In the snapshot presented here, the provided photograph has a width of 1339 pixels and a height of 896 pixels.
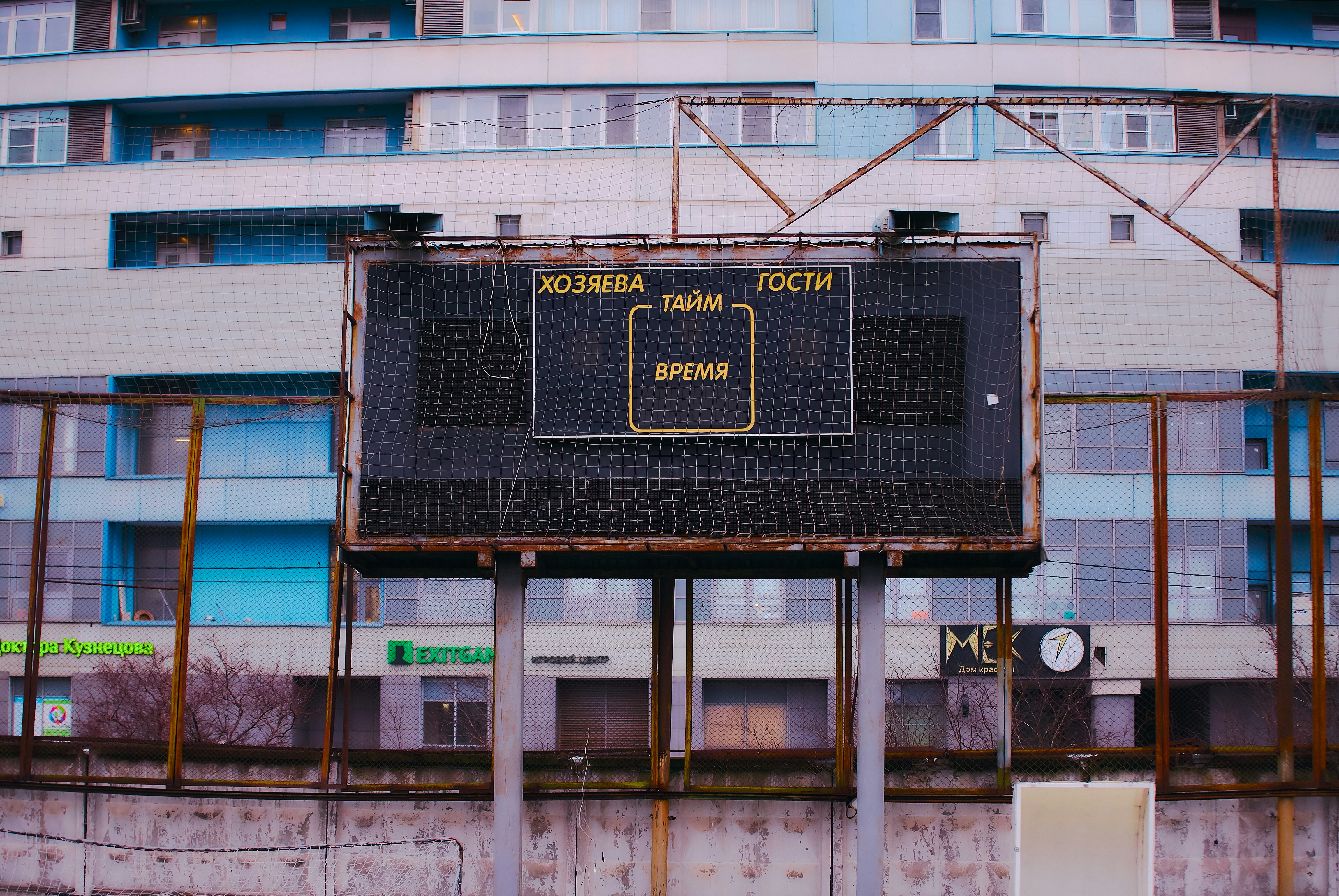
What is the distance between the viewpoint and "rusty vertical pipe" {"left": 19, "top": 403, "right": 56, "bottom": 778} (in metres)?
9.62

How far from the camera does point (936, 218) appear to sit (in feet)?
27.7

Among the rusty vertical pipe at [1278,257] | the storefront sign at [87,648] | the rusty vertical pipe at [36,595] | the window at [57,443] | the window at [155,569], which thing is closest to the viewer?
the rusty vertical pipe at [36,595]

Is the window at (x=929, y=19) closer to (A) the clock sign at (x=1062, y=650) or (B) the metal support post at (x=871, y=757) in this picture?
(A) the clock sign at (x=1062, y=650)

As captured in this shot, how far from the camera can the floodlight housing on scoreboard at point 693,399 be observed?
8.20m

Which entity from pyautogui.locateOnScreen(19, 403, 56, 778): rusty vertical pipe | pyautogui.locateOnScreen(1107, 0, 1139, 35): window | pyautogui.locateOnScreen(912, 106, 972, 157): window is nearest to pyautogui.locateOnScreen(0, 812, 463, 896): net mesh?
pyautogui.locateOnScreen(19, 403, 56, 778): rusty vertical pipe

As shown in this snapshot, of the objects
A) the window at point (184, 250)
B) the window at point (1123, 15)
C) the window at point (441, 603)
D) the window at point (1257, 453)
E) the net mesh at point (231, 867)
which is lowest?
the net mesh at point (231, 867)

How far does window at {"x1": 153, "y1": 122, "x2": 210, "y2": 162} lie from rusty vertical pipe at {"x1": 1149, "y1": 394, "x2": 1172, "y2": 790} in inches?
1042

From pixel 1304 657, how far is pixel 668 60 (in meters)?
19.5

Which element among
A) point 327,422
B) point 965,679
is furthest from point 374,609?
point 965,679

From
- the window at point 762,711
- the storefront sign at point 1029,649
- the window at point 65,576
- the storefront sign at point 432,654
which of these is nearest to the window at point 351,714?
the storefront sign at point 432,654

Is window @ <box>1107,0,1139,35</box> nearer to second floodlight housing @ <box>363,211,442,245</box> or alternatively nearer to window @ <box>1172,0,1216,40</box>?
window @ <box>1172,0,1216,40</box>

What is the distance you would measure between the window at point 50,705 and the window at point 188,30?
58.4 feet

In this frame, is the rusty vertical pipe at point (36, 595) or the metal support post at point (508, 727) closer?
the metal support post at point (508, 727)

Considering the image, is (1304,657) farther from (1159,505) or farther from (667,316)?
(667,316)
